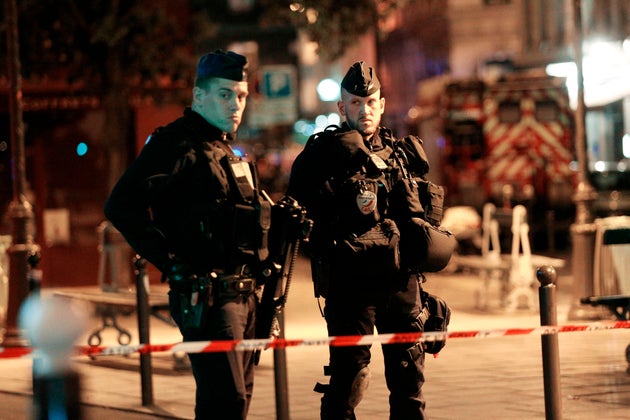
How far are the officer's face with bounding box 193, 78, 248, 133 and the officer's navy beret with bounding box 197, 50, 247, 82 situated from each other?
0.09 feet

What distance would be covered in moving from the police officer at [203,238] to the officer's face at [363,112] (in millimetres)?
1038

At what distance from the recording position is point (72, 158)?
18188mm

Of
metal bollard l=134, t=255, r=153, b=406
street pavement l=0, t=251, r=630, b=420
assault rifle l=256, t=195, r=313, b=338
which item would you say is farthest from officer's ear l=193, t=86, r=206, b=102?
metal bollard l=134, t=255, r=153, b=406

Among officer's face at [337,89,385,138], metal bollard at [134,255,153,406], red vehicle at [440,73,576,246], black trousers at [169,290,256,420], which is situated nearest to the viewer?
black trousers at [169,290,256,420]

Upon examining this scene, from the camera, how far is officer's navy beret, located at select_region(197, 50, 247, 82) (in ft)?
17.8

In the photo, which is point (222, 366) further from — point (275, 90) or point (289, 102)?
point (289, 102)

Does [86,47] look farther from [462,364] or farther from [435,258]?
[435,258]

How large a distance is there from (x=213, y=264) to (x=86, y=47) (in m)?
10.8

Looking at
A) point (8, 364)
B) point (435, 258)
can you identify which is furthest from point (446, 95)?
point (435, 258)

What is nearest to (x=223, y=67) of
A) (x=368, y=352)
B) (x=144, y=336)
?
(x=368, y=352)

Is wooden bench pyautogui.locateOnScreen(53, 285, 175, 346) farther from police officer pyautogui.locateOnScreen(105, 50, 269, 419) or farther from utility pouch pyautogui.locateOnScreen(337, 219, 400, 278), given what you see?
police officer pyautogui.locateOnScreen(105, 50, 269, 419)

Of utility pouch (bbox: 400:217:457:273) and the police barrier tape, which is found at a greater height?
utility pouch (bbox: 400:217:457:273)

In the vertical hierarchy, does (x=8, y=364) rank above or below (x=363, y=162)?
below

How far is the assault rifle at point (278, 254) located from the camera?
5383 millimetres
